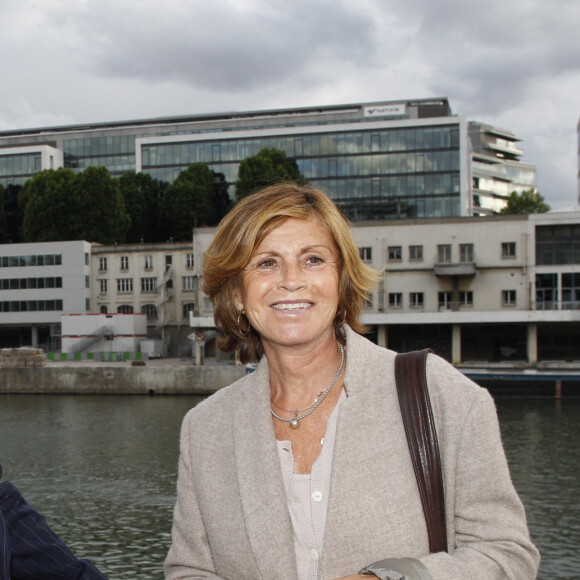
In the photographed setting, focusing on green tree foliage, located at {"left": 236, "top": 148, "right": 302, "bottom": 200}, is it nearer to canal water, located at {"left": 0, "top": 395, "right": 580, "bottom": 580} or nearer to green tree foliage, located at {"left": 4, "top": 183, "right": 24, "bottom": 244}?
green tree foliage, located at {"left": 4, "top": 183, "right": 24, "bottom": 244}

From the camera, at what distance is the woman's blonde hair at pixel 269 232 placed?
2.38 meters

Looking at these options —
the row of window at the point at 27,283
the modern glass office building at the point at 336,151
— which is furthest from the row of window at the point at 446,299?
the row of window at the point at 27,283

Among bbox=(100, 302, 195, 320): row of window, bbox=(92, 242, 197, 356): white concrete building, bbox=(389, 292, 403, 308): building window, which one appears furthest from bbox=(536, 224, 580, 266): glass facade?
bbox=(100, 302, 195, 320): row of window

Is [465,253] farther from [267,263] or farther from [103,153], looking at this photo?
[103,153]

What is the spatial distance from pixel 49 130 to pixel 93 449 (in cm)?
8338

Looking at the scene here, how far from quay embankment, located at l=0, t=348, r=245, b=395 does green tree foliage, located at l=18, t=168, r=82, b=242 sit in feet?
86.3

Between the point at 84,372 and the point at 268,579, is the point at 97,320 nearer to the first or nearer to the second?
the point at 84,372

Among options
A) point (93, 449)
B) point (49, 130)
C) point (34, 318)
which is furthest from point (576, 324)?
Answer: point (49, 130)

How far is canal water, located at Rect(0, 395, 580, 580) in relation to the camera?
13.6 m

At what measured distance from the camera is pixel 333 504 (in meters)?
2.10

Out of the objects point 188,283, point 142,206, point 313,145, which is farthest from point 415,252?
point 142,206

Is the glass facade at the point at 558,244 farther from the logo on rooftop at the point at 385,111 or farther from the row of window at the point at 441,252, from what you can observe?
the logo on rooftop at the point at 385,111

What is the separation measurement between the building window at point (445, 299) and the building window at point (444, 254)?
200 centimetres

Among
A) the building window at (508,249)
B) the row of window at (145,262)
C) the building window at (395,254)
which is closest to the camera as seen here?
the building window at (508,249)
